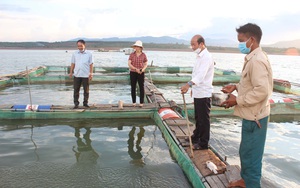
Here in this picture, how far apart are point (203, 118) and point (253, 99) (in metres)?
1.65

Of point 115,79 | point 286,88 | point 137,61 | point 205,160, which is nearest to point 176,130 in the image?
point 205,160

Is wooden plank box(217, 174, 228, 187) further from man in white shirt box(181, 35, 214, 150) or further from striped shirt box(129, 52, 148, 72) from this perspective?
striped shirt box(129, 52, 148, 72)

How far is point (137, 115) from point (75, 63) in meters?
2.37

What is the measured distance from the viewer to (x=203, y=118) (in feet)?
13.7

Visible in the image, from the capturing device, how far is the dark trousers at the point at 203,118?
4.12m

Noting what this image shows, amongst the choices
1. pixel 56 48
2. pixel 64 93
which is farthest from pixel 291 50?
pixel 64 93

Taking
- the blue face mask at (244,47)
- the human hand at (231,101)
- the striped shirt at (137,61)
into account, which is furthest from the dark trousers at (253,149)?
the striped shirt at (137,61)

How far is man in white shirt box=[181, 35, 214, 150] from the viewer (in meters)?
3.96

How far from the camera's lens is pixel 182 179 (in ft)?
13.7

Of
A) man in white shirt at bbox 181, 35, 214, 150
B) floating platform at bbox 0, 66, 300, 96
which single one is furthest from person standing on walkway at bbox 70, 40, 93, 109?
floating platform at bbox 0, 66, 300, 96

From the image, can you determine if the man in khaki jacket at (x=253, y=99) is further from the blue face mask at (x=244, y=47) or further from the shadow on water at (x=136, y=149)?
the shadow on water at (x=136, y=149)

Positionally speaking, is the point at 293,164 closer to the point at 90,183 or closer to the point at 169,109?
the point at 169,109

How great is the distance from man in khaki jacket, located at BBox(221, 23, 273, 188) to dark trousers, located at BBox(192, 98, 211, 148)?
1.27m

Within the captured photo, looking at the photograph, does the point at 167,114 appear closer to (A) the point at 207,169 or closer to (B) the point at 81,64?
(B) the point at 81,64
